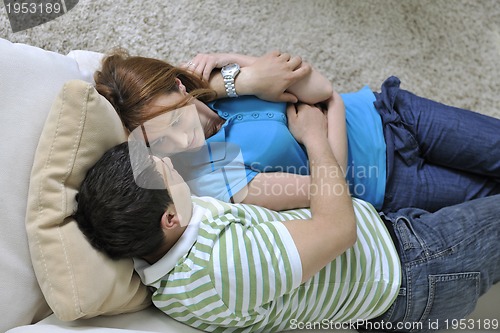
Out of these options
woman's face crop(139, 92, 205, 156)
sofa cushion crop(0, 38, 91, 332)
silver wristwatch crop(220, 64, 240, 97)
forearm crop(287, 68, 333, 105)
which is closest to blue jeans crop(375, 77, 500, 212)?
forearm crop(287, 68, 333, 105)

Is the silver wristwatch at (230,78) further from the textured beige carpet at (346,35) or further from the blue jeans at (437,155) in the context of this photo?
the textured beige carpet at (346,35)

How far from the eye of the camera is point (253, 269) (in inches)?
37.0

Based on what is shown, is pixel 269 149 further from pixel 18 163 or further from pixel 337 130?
pixel 18 163

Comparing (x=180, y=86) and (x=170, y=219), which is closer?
(x=170, y=219)

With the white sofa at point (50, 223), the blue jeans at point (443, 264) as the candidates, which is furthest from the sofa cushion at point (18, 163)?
the blue jeans at point (443, 264)

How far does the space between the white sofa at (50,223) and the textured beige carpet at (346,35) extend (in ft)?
2.48

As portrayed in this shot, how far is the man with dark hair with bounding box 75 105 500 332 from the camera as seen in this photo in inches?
36.7

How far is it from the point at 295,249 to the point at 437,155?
0.58m

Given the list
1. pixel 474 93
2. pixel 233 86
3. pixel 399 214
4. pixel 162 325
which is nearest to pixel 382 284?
pixel 399 214

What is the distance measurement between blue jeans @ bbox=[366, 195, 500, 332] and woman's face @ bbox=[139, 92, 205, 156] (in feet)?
1.69

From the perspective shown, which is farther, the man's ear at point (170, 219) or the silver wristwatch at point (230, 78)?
the silver wristwatch at point (230, 78)

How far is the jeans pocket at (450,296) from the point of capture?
1.14 meters

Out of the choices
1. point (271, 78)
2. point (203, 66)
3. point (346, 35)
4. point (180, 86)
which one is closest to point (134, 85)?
point (180, 86)
